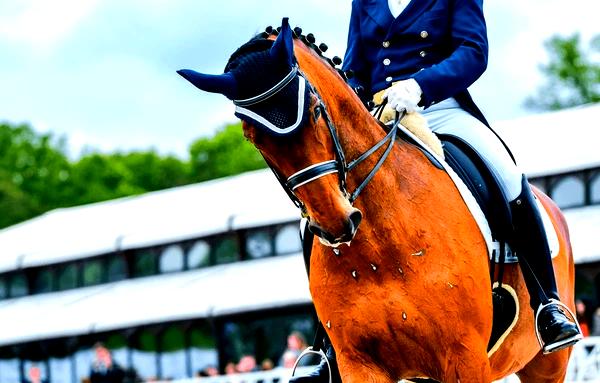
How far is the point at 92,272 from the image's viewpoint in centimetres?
4125

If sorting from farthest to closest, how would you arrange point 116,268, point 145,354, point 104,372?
point 116,268, point 145,354, point 104,372

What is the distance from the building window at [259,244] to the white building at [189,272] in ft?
0.14

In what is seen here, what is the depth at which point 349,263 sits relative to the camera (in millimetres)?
6785

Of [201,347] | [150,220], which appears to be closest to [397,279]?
[201,347]

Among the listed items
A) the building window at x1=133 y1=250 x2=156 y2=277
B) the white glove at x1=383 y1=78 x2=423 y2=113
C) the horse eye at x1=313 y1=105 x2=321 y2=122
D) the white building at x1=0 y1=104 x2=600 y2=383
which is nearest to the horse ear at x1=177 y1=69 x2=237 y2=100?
the horse eye at x1=313 y1=105 x2=321 y2=122

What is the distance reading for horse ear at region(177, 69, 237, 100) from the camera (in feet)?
19.5

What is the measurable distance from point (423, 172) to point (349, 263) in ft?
2.28

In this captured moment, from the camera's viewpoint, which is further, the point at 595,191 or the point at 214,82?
the point at 595,191

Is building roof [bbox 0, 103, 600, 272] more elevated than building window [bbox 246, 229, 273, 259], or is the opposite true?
building roof [bbox 0, 103, 600, 272]

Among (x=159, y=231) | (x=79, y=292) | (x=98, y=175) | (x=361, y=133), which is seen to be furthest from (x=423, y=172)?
(x=98, y=175)

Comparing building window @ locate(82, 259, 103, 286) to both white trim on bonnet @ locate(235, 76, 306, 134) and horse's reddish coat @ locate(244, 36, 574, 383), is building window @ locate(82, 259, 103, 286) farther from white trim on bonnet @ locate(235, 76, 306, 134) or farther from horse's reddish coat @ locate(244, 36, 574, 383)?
white trim on bonnet @ locate(235, 76, 306, 134)

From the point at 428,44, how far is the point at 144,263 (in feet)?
106

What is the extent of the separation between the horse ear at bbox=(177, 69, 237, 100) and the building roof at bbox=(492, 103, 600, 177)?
22.8 m

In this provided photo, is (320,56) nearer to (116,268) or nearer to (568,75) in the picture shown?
(116,268)
